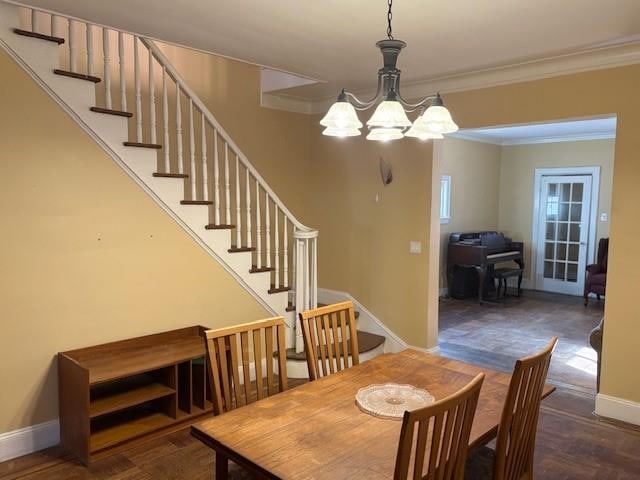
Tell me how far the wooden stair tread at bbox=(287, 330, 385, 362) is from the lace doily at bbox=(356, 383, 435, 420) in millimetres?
1954

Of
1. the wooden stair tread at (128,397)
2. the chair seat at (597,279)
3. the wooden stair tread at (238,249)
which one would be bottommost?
the wooden stair tread at (128,397)

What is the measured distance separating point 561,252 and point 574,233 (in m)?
0.37

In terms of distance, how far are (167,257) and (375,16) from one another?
2.10 meters

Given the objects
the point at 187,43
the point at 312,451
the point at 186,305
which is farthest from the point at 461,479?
the point at 187,43

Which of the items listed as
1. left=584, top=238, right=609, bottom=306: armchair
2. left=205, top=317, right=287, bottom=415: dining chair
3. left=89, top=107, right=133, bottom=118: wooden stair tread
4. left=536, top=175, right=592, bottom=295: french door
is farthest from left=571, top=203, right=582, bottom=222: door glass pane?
left=89, top=107, right=133, bottom=118: wooden stair tread

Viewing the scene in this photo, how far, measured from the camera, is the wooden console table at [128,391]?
110 inches

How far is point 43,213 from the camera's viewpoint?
9.48 feet

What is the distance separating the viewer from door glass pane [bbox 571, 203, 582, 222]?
7.66 m

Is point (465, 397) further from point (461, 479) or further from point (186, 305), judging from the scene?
point (186, 305)

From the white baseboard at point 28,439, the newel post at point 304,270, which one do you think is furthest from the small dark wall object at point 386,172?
the white baseboard at point 28,439

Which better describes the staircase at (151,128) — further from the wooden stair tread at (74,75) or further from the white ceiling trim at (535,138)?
the white ceiling trim at (535,138)

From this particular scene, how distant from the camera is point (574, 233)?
7734 millimetres

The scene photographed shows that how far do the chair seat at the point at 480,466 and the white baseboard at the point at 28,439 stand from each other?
2446 millimetres

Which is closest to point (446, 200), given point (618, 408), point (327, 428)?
point (618, 408)
